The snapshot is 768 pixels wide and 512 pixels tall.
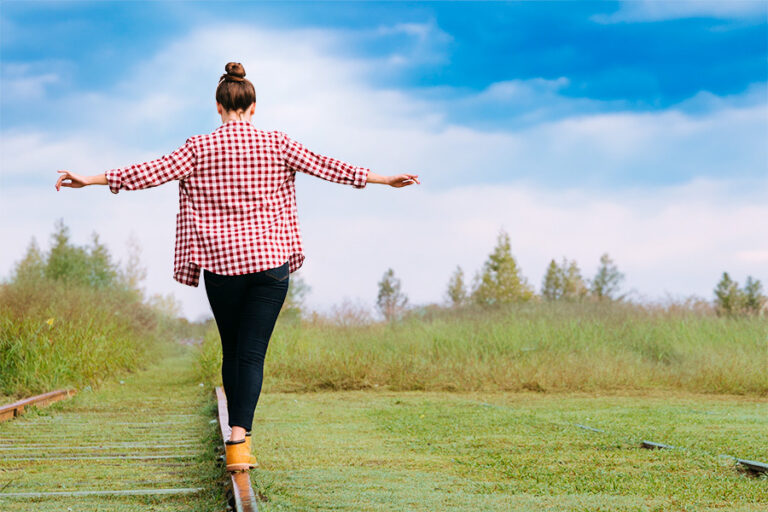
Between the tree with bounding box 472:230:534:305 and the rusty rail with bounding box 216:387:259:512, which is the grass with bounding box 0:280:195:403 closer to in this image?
the rusty rail with bounding box 216:387:259:512

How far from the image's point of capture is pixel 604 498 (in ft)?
11.8

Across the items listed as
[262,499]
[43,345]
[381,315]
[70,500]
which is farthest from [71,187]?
[381,315]

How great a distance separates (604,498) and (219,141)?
236cm

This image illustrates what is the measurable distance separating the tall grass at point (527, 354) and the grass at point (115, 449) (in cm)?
239

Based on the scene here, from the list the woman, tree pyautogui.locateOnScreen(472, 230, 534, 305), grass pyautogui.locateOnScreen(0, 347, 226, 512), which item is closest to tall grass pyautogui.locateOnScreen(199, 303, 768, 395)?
grass pyautogui.locateOnScreen(0, 347, 226, 512)

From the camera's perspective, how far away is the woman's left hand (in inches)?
138

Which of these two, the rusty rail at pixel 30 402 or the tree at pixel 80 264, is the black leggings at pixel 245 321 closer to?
the rusty rail at pixel 30 402

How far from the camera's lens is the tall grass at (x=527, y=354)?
10.9m

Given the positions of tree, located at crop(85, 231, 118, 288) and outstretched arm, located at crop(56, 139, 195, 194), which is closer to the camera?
outstretched arm, located at crop(56, 139, 195, 194)

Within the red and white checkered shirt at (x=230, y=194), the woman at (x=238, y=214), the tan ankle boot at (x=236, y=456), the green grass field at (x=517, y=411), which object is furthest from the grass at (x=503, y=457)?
the red and white checkered shirt at (x=230, y=194)

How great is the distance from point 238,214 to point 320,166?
0.43 metres

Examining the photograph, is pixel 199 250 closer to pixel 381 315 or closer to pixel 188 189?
pixel 188 189

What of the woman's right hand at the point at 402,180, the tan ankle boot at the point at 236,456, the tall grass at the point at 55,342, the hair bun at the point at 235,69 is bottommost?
the tan ankle boot at the point at 236,456

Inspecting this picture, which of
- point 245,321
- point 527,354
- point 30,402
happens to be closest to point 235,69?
point 245,321
